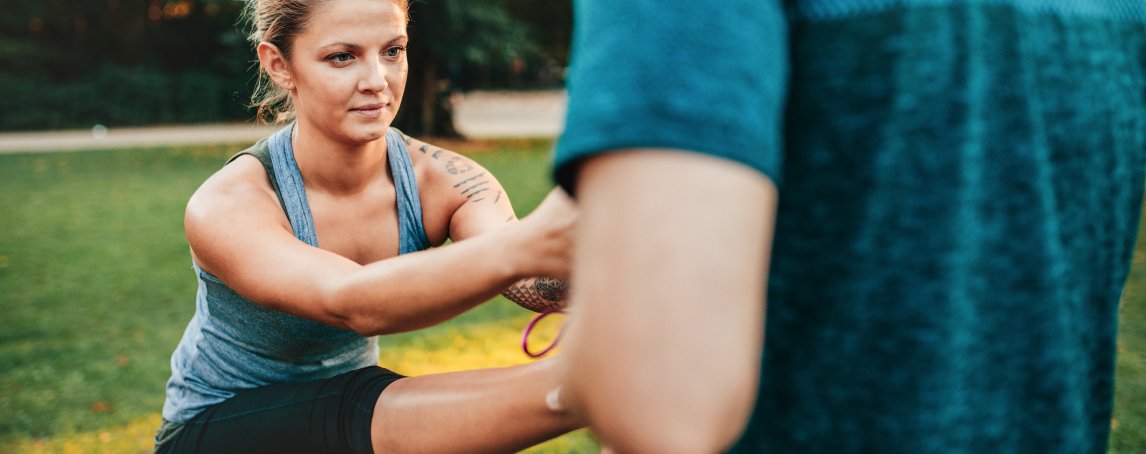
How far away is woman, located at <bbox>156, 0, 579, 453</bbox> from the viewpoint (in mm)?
1755

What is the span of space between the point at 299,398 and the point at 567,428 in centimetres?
87

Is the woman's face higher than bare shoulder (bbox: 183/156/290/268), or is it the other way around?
the woman's face

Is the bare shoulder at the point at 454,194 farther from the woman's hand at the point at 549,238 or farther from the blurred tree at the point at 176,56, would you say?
the blurred tree at the point at 176,56

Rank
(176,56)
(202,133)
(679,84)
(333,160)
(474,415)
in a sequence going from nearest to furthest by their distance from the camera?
1. (679,84)
2. (474,415)
3. (333,160)
4. (202,133)
5. (176,56)

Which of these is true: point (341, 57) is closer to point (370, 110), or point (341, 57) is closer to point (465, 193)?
point (370, 110)

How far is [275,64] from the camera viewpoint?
2.49m

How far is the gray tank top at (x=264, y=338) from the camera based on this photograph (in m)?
2.30

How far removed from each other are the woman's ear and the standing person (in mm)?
1878

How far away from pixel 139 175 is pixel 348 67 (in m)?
12.8

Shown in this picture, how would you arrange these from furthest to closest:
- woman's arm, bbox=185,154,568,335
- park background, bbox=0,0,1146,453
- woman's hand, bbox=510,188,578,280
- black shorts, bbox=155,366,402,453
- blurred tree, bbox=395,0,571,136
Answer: blurred tree, bbox=395,0,571,136 → park background, bbox=0,0,1146,453 → black shorts, bbox=155,366,402,453 → woman's arm, bbox=185,154,568,335 → woman's hand, bbox=510,188,578,280

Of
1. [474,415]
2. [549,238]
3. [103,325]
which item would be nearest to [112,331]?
[103,325]

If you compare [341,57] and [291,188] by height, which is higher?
Result: [341,57]

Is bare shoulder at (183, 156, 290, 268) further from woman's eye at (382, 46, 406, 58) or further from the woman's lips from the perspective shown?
woman's eye at (382, 46, 406, 58)

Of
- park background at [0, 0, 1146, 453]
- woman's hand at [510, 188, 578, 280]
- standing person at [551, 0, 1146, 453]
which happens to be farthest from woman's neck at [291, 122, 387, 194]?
standing person at [551, 0, 1146, 453]
